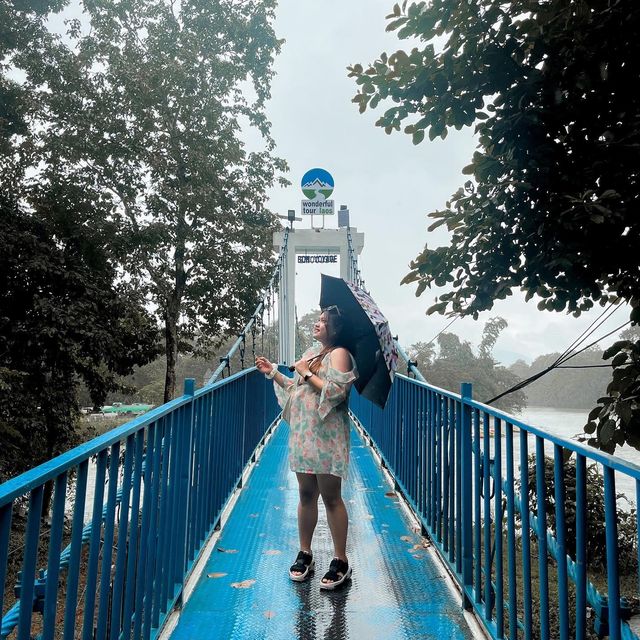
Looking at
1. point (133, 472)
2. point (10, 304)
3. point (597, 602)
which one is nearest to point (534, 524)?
point (597, 602)

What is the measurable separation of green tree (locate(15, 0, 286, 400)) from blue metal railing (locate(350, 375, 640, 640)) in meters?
11.0

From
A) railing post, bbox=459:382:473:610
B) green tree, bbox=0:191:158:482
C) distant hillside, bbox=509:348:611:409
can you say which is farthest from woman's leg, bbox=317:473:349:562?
distant hillside, bbox=509:348:611:409

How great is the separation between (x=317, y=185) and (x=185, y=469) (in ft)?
40.5

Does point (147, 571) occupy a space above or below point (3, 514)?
below

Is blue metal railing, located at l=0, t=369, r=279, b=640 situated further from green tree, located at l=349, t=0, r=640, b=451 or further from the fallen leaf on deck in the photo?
green tree, located at l=349, t=0, r=640, b=451

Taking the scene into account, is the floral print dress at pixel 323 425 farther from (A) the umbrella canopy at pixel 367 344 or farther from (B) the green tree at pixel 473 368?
(B) the green tree at pixel 473 368

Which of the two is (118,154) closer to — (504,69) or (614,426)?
(504,69)

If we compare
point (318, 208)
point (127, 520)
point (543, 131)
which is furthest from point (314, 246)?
point (127, 520)

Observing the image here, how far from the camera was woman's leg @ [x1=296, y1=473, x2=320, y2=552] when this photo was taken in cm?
254

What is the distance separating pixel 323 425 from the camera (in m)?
2.50

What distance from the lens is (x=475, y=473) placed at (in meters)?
2.21

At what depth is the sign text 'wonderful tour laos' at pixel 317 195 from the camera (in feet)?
45.8

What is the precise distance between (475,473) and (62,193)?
497 inches

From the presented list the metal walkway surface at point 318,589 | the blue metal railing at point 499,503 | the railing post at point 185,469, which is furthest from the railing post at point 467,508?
the railing post at point 185,469
